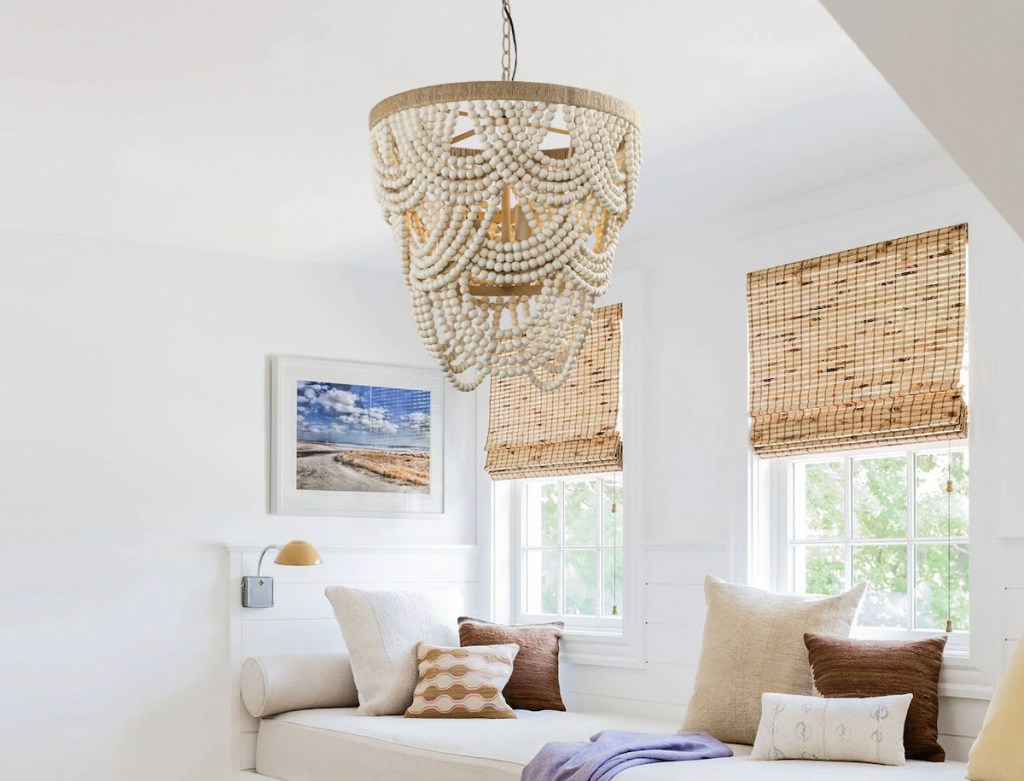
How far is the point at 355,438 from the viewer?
5.26 m

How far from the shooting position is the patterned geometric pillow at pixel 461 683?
4.41 m

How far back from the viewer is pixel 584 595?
5.12 meters

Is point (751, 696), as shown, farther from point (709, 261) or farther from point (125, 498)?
point (125, 498)

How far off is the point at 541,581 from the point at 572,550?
28cm

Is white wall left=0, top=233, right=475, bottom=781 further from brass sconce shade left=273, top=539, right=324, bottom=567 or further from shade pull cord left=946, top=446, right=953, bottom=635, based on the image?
shade pull cord left=946, top=446, right=953, bottom=635

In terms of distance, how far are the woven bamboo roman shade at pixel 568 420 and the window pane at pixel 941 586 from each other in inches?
54.4

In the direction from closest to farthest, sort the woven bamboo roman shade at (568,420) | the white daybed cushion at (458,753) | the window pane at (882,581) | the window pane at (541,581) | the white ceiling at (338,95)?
the white ceiling at (338,95), the white daybed cushion at (458,753), the window pane at (882,581), the woven bamboo roman shade at (568,420), the window pane at (541,581)

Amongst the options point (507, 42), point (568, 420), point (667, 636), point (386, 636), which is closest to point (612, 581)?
point (667, 636)

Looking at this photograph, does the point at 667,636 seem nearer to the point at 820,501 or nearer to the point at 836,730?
the point at 820,501

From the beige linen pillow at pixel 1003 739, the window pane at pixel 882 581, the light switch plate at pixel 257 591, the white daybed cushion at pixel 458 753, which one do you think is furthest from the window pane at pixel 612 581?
the beige linen pillow at pixel 1003 739

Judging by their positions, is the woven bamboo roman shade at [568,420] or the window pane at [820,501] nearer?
the window pane at [820,501]

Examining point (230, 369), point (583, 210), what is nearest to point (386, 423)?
point (230, 369)

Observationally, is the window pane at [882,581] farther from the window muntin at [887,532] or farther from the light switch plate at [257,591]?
the light switch plate at [257,591]

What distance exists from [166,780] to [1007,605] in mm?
3144
